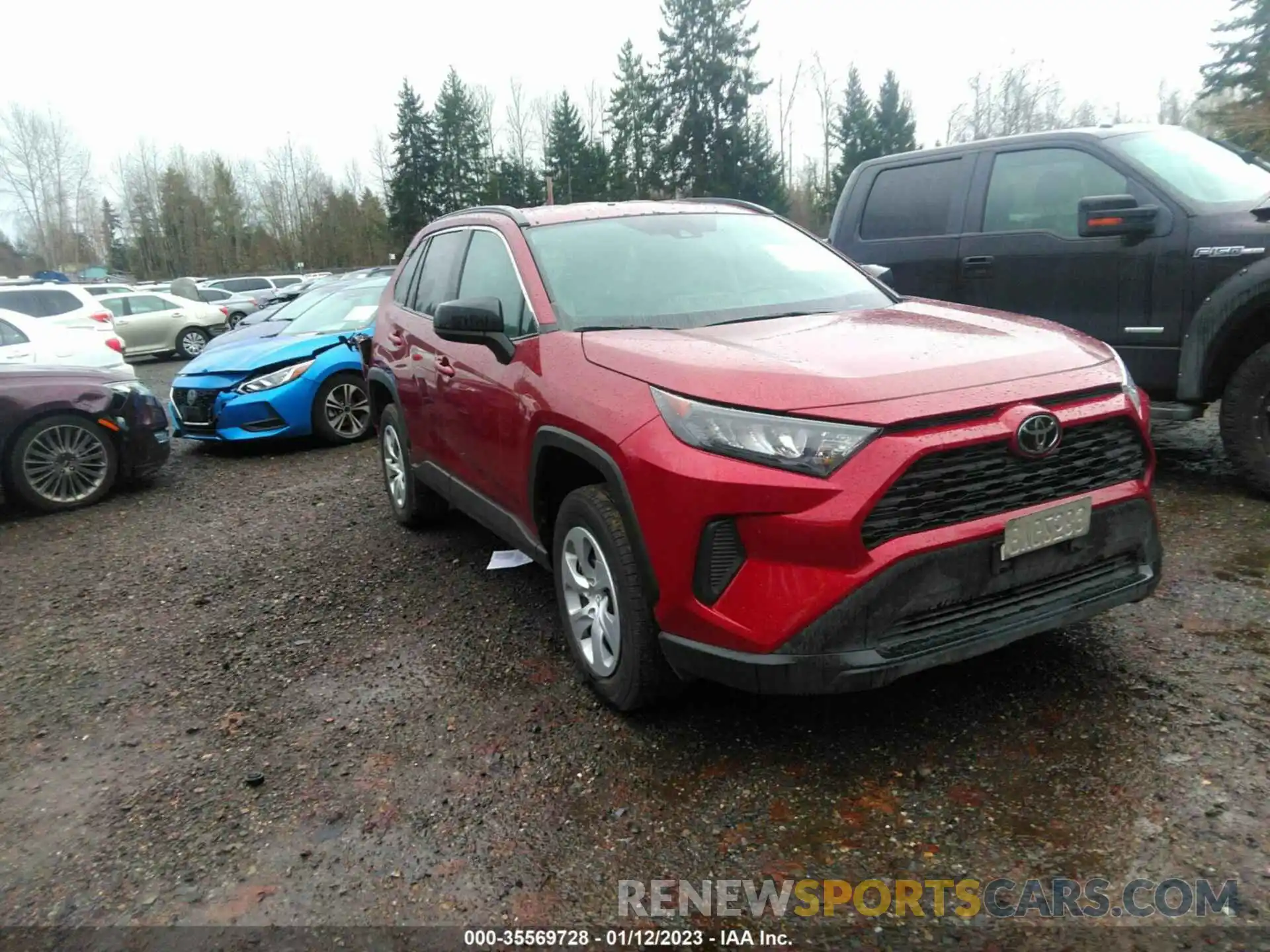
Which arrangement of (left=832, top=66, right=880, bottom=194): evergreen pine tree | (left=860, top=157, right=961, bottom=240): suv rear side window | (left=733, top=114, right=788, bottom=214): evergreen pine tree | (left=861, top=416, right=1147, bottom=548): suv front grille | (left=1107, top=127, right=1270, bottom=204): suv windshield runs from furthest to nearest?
1. (left=832, top=66, right=880, bottom=194): evergreen pine tree
2. (left=733, top=114, right=788, bottom=214): evergreen pine tree
3. (left=860, top=157, right=961, bottom=240): suv rear side window
4. (left=1107, top=127, right=1270, bottom=204): suv windshield
5. (left=861, top=416, right=1147, bottom=548): suv front grille

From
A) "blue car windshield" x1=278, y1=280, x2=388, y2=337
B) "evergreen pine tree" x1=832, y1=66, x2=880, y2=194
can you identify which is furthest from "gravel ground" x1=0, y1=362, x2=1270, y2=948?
"evergreen pine tree" x1=832, y1=66, x2=880, y2=194

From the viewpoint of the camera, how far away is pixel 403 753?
319 cm

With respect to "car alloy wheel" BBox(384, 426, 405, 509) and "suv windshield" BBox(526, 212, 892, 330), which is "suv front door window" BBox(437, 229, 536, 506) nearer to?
"suv windshield" BBox(526, 212, 892, 330)

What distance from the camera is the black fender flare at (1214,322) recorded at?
182 inches

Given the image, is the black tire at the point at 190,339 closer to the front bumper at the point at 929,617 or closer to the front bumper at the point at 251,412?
the front bumper at the point at 251,412

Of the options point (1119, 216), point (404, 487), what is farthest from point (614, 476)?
point (1119, 216)

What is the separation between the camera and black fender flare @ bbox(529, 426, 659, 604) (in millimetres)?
2881

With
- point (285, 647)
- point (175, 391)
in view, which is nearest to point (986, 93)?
point (175, 391)

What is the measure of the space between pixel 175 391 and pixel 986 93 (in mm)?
56395

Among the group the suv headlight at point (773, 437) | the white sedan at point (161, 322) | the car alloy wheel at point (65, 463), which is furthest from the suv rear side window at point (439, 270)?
the white sedan at point (161, 322)

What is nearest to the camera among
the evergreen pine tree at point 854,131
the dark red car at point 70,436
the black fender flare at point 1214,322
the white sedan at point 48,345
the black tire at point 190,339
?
the black fender flare at point 1214,322

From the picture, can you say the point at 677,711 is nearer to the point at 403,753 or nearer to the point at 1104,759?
the point at 403,753

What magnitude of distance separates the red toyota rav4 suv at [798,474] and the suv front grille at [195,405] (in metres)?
5.73

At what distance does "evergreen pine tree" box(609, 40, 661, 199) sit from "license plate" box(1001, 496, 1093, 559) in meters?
50.2
